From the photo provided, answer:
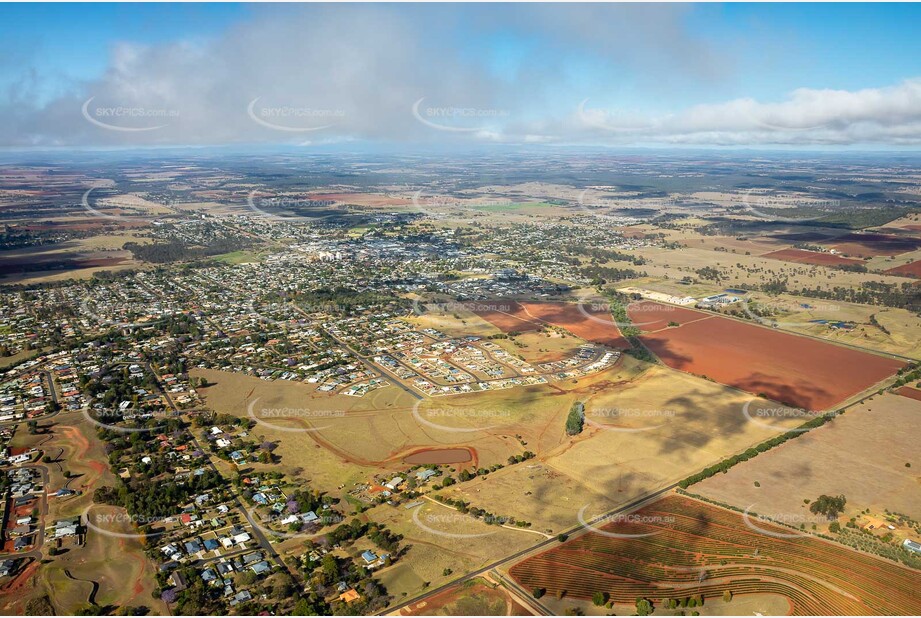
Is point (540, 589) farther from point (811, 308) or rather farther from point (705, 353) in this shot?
point (811, 308)

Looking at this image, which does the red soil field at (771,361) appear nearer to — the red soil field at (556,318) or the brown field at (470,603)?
the red soil field at (556,318)

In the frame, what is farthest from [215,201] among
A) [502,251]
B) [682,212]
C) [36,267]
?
[682,212]

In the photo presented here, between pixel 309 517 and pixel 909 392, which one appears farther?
pixel 909 392

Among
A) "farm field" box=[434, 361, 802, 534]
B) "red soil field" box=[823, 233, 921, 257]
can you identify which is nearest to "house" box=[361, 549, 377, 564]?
"farm field" box=[434, 361, 802, 534]

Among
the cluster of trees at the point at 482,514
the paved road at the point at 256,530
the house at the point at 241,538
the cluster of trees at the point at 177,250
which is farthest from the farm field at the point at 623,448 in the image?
the cluster of trees at the point at 177,250

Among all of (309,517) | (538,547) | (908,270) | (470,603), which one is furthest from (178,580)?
(908,270)

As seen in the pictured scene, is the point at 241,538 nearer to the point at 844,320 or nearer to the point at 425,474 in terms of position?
the point at 425,474

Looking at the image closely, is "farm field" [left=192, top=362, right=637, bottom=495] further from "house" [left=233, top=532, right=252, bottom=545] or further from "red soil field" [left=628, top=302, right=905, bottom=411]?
"red soil field" [left=628, top=302, right=905, bottom=411]
